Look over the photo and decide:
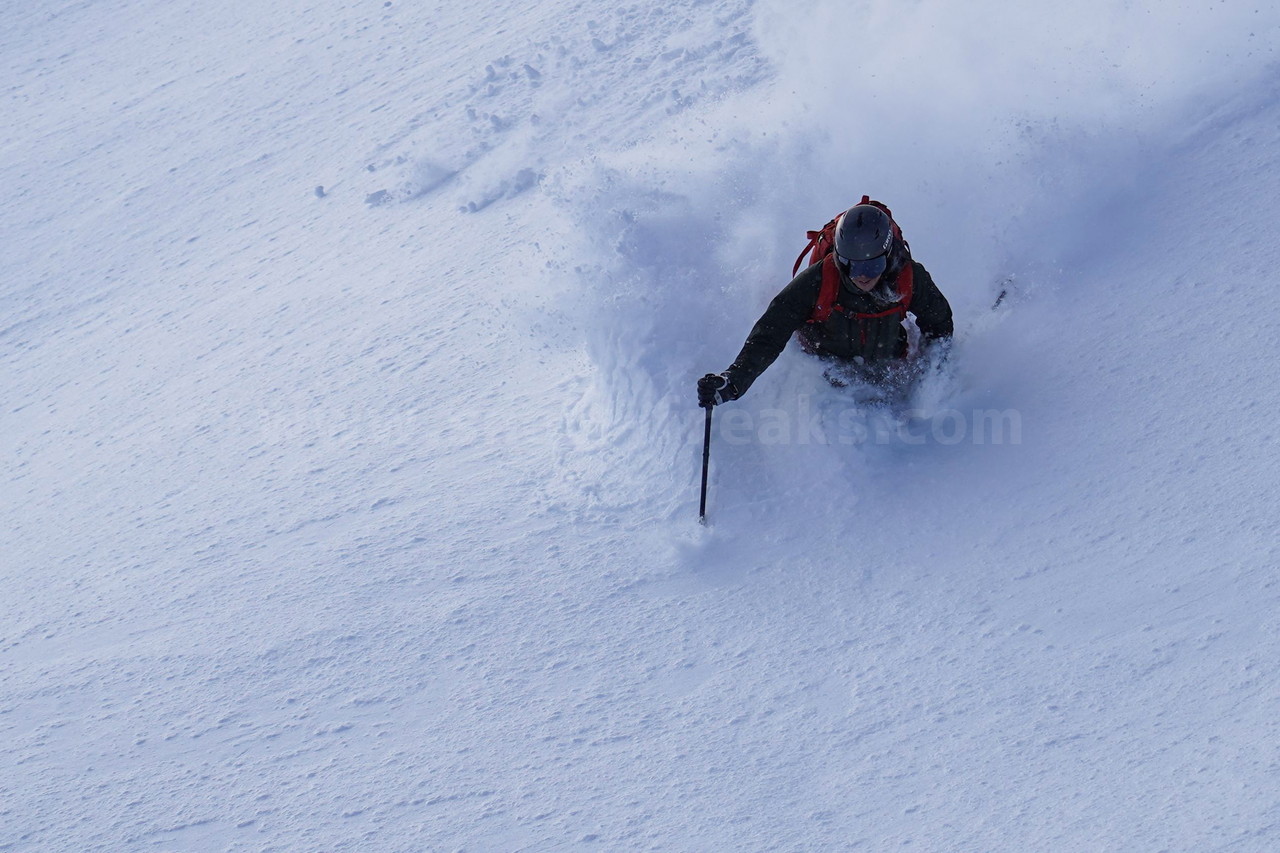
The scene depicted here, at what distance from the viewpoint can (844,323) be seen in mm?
4676

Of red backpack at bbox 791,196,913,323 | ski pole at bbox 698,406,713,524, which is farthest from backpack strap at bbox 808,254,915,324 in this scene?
ski pole at bbox 698,406,713,524

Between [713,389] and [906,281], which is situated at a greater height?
[906,281]

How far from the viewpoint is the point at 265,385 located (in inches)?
280

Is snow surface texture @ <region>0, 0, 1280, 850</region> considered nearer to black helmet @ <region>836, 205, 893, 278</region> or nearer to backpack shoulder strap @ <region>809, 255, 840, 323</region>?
backpack shoulder strap @ <region>809, 255, 840, 323</region>

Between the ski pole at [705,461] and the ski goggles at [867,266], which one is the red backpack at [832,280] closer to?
the ski goggles at [867,266]

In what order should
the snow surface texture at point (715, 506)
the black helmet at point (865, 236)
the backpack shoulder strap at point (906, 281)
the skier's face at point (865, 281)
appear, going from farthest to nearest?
the backpack shoulder strap at point (906, 281), the skier's face at point (865, 281), the black helmet at point (865, 236), the snow surface texture at point (715, 506)

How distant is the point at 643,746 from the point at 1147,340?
3.25 metres

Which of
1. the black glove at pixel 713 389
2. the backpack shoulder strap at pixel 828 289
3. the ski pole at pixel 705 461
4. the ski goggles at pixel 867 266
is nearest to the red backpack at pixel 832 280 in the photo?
the backpack shoulder strap at pixel 828 289

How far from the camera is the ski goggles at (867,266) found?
4.25 meters

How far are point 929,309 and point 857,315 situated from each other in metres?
0.35

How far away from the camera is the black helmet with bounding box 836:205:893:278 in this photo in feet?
13.8

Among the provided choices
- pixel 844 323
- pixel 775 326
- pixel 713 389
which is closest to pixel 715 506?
pixel 713 389

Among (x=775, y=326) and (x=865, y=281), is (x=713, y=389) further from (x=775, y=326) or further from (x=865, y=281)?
(x=865, y=281)

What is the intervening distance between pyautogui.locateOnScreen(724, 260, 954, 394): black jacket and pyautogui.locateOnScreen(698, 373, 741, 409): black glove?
0.05 metres
